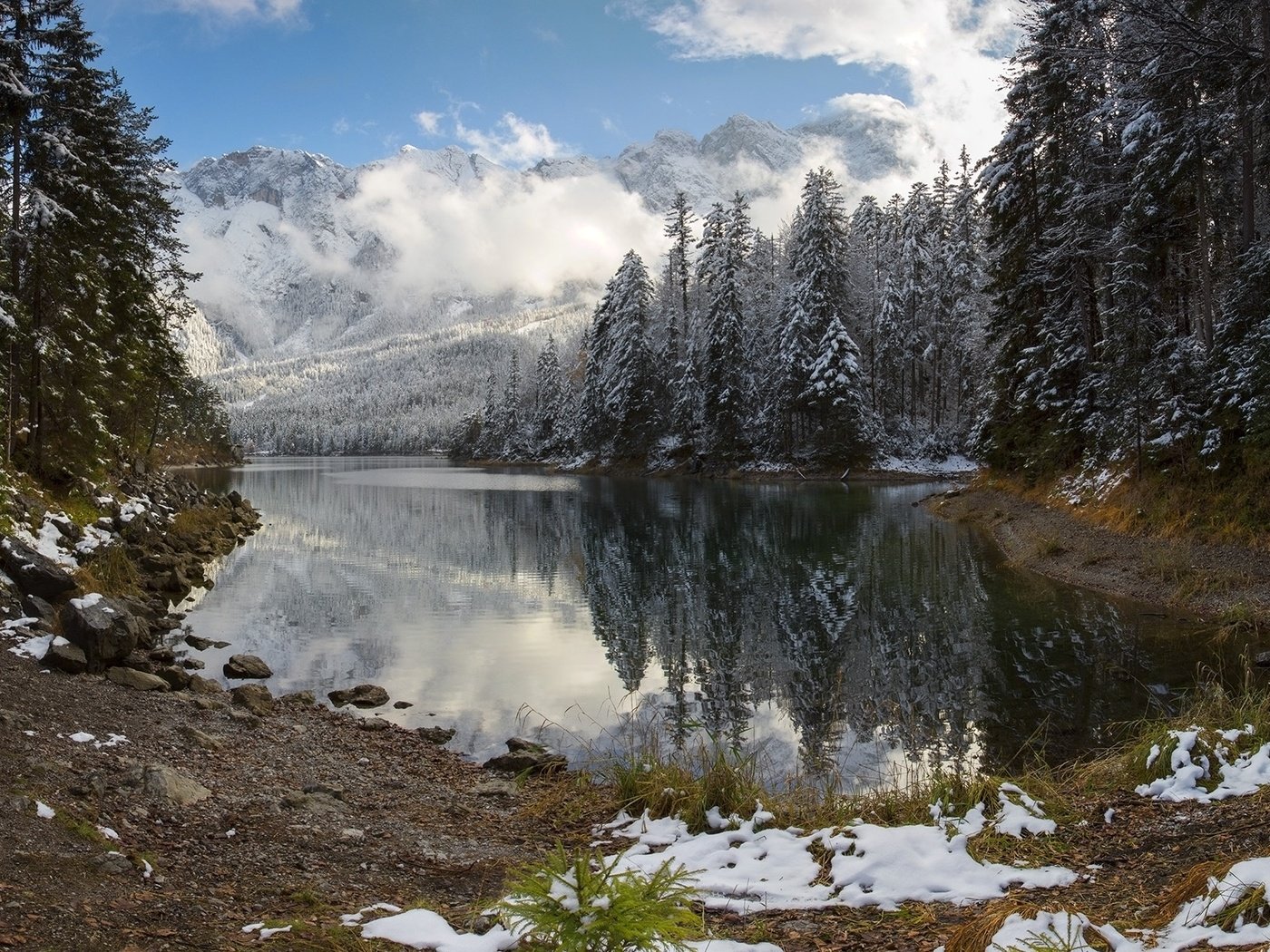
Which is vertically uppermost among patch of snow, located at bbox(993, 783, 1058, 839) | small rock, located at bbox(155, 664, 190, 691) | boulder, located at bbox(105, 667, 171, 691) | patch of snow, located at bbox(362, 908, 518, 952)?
patch of snow, located at bbox(993, 783, 1058, 839)

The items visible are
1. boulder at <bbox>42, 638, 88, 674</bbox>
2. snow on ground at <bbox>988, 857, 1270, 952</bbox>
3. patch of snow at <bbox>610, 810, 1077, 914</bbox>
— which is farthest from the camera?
boulder at <bbox>42, 638, 88, 674</bbox>

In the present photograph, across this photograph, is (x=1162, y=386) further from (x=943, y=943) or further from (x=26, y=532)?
(x=26, y=532)

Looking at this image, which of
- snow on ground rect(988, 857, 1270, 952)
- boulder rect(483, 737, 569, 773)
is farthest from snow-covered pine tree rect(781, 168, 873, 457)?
snow on ground rect(988, 857, 1270, 952)

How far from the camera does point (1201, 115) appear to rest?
18.4 m

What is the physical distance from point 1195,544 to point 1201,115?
33.6 ft

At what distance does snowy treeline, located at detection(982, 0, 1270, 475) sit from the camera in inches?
624

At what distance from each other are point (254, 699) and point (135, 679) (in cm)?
146

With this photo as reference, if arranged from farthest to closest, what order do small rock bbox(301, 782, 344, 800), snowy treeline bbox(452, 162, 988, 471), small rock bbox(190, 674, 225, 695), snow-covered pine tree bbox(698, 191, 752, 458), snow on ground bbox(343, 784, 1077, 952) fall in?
snow-covered pine tree bbox(698, 191, 752, 458) → snowy treeline bbox(452, 162, 988, 471) → small rock bbox(190, 674, 225, 695) → small rock bbox(301, 782, 344, 800) → snow on ground bbox(343, 784, 1077, 952)

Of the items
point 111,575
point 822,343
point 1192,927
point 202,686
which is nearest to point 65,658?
point 202,686

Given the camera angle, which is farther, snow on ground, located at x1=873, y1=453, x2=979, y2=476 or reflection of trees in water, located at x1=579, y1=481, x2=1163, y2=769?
snow on ground, located at x1=873, y1=453, x2=979, y2=476

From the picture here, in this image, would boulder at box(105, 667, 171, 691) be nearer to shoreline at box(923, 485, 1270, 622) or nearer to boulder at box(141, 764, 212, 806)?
boulder at box(141, 764, 212, 806)

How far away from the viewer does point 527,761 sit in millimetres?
9125

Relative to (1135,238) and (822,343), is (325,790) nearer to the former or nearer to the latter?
(1135,238)

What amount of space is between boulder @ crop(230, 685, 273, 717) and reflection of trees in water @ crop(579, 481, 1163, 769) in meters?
5.34
